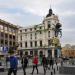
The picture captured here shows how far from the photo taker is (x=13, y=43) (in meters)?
102

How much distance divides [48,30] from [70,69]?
7052 centimetres

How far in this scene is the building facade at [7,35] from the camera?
9294 cm

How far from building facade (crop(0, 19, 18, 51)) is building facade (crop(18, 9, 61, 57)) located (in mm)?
2271

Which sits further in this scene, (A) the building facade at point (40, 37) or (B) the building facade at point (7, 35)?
(B) the building facade at point (7, 35)

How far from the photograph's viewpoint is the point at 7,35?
97625mm

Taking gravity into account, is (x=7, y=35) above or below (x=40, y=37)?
above

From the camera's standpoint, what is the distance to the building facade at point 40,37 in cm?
9250

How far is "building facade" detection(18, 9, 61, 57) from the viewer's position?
303 feet

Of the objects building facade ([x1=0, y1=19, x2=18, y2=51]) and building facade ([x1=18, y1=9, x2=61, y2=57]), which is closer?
building facade ([x1=18, y1=9, x2=61, y2=57])

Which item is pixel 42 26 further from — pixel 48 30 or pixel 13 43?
pixel 13 43

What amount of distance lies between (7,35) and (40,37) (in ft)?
39.8

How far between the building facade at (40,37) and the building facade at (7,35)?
89.4 inches

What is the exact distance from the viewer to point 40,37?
97562mm

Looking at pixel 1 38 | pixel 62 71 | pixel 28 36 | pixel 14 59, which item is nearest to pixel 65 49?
pixel 28 36
